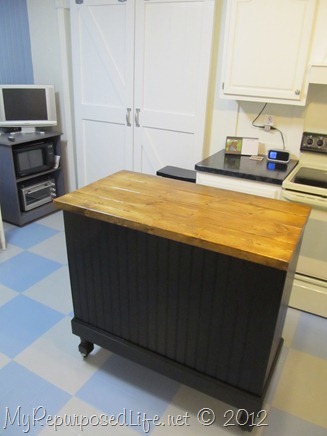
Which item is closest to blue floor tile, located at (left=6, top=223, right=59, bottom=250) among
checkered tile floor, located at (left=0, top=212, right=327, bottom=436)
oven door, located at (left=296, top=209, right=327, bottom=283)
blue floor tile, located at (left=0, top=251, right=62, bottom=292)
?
blue floor tile, located at (left=0, top=251, right=62, bottom=292)

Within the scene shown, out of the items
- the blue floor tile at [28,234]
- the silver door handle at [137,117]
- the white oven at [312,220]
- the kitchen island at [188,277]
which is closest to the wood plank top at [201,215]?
the kitchen island at [188,277]

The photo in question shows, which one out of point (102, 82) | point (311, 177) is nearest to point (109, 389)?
point (311, 177)

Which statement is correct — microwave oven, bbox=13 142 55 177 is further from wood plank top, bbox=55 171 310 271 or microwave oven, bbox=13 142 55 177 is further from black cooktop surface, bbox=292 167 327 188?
black cooktop surface, bbox=292 167 327 188

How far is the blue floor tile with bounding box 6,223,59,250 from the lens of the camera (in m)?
3.29

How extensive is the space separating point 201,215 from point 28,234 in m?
2.44

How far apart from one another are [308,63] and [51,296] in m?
2.44

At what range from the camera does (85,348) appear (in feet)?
6.57

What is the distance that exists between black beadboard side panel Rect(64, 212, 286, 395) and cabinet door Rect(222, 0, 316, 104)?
1564mm

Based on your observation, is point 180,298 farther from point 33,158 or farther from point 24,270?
point 33,158

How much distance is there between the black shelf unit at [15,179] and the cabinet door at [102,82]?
1.27ft

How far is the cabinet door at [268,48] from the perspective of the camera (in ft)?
7.29

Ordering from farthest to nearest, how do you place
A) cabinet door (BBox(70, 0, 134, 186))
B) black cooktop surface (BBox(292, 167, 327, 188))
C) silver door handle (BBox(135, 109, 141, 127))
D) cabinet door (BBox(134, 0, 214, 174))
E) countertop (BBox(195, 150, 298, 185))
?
silver door handle (BBox(135, 109, 141, 127)) → cabinet door (BBox(70, 0, 134, 186)) → cabinet door (BBox(134, 0, 214, 174)) → countertop (BBox(195, 150, 298, 185)) → black cooktop surface (BBox(292, 167, 327, 188))

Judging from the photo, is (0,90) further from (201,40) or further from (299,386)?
(299,386)

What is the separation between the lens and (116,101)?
3.46 m
